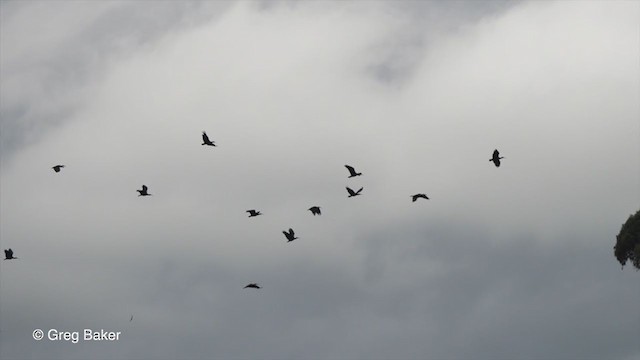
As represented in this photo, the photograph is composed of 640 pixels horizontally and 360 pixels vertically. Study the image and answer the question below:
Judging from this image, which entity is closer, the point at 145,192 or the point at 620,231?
the point at 620,231

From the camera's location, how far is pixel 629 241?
116000 mm

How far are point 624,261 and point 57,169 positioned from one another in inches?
1613

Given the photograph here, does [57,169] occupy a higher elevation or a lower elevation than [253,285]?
higher

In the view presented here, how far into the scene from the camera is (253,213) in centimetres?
12450

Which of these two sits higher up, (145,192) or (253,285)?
(145,192)

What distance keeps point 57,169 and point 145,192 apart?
6547 mm

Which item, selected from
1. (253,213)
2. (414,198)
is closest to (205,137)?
(253,213)

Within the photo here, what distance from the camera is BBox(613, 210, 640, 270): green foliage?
4555 inches

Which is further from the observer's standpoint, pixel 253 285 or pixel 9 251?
pixel 9 251

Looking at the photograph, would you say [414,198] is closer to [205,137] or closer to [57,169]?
[205,137]

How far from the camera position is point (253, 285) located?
391ft

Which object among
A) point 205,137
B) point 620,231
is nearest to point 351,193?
point 205,137

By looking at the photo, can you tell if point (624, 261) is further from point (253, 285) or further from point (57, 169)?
point (57, 169)

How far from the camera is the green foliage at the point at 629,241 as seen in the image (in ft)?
380
